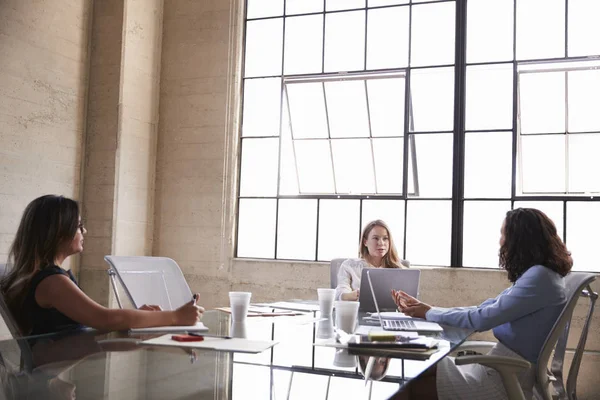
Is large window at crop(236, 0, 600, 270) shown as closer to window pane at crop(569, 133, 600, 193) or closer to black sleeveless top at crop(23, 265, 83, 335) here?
window pane at crop(569, 133, 600, 193)

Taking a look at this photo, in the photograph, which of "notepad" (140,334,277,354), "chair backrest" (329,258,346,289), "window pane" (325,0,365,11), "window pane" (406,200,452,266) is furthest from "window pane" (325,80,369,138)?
"notepad" (140,334,277,354)

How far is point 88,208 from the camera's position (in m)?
5.61

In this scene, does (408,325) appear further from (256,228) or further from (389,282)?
(256,228)

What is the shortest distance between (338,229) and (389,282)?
2.27 metres

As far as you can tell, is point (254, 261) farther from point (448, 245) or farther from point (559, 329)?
point (559, 329)

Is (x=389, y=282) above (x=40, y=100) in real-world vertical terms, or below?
below

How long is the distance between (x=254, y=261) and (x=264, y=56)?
1.85m

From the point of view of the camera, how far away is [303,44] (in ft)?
19.2

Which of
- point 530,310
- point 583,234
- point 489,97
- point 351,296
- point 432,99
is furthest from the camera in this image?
point 432,99

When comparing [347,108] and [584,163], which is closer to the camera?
[584,163]

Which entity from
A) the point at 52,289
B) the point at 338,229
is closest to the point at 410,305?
the point at 52,289

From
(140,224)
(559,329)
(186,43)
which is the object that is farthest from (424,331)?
(186,43)

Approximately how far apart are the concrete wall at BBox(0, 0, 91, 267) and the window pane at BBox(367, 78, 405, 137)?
2.47 meters

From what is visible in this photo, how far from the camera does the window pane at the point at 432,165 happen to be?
208 inches
